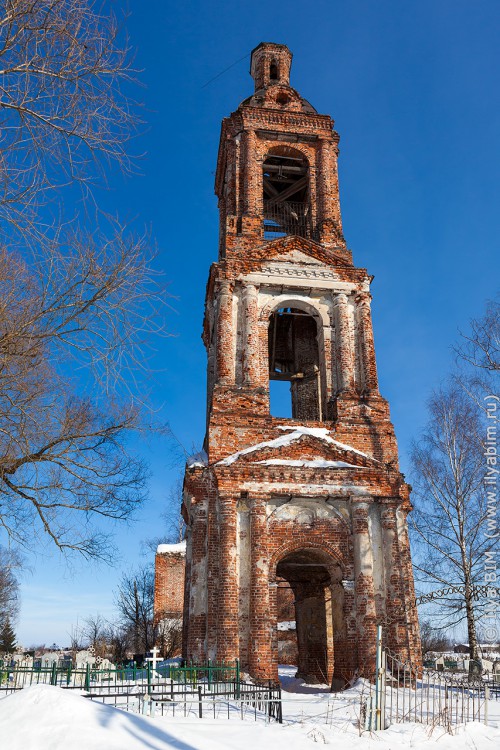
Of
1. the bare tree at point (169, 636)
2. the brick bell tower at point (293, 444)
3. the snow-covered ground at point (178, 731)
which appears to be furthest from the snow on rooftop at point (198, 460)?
the bare tree at point (169, 636)

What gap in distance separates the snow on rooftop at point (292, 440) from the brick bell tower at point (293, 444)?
6 centimetres

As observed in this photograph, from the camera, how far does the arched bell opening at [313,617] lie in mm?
17094

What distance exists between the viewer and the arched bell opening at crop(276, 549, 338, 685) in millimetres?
17094

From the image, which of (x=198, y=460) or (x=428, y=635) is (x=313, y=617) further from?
(x=428, y=635)

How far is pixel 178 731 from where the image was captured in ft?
21.0

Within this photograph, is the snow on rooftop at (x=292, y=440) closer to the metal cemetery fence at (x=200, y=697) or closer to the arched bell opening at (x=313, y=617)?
the arched bell opening at (x=313, y=617)

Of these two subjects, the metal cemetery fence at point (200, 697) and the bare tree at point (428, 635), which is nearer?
the metal cemetery fence at point (200, 697)

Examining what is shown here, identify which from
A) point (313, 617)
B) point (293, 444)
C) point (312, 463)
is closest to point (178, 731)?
point (312, 463)

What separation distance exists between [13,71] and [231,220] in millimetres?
14315

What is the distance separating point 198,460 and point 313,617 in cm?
612

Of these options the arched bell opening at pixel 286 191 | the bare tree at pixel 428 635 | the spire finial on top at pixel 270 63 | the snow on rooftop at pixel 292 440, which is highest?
the spire finial on top at pixel 270 63

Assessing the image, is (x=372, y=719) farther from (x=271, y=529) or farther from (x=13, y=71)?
(x=13, y=71)

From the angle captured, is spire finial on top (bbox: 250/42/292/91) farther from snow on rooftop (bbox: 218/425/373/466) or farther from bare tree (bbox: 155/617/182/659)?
bare tree (bbox: 155/617/182/659)

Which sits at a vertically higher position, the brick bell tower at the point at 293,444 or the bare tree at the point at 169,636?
the brick bell tower at the point at 293,444
